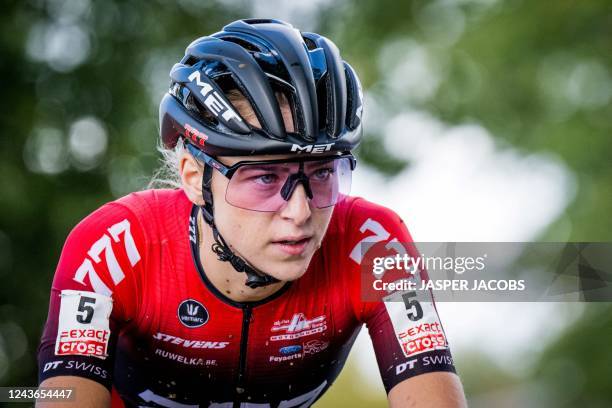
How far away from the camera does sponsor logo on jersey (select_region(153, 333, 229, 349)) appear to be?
Answer: 4.70 meters

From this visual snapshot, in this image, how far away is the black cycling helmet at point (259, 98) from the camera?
4.24 m

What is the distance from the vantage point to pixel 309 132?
13.8 ft

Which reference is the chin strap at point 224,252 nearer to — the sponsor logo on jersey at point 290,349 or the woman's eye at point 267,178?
the woman's eye at point 267,178

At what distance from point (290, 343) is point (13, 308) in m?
10.9

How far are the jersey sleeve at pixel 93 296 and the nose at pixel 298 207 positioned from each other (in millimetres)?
853

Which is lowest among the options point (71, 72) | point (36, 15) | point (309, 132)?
point (309, 132)

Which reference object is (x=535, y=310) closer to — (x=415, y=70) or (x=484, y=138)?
(x=484, y=138)

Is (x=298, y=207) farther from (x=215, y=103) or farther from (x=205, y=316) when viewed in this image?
(x=205, y=316)

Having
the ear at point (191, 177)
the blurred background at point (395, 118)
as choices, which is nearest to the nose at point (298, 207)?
the ear at point (191, 177)

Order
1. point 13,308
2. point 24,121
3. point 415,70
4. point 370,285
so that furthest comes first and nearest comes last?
point 415,70, point 24,121, point 13,308, point 370,285

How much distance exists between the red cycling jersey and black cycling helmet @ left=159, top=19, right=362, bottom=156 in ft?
1.81

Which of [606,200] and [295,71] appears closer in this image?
[295,71]

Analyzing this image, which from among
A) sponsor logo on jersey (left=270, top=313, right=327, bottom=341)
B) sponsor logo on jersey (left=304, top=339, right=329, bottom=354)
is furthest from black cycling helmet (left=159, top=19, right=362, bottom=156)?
sponsor logo on jersey (left=304, top=339, right=329, bottom=354)

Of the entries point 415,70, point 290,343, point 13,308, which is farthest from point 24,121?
point 290,343
